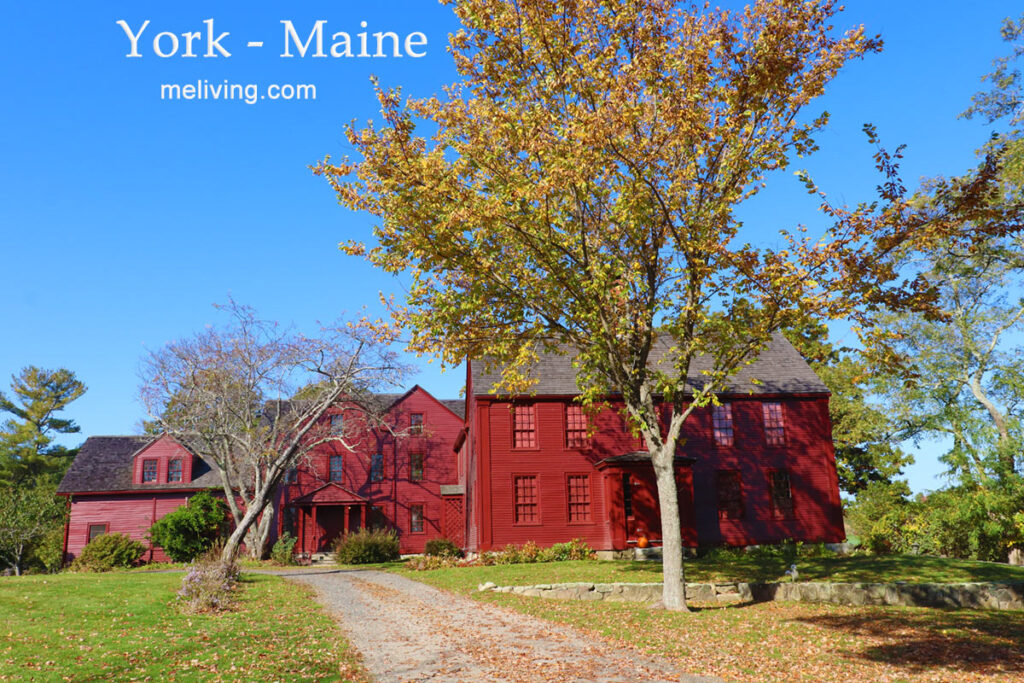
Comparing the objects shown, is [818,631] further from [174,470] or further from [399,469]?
[174,470]

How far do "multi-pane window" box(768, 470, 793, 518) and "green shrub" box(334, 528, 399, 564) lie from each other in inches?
720

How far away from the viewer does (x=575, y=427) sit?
3212cm

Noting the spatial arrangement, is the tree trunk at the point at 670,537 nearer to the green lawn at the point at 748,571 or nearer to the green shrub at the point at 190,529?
the green lawn at the point at 748,571

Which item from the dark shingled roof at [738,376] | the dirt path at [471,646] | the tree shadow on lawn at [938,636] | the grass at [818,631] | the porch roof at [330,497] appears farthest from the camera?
the porch roof at [330,497]

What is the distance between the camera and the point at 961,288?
32219mm

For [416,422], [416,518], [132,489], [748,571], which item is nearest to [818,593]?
[748,571]

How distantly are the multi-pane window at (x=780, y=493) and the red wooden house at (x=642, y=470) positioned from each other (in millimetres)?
45

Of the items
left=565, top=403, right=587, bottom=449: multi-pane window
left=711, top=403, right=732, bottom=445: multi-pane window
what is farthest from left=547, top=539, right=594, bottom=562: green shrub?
left=711, top=403, right=732, bottom=445: multi-pane window

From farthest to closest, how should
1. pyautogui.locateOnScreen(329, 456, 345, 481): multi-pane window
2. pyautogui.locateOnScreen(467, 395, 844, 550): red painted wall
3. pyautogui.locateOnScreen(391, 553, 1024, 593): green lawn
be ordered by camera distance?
pyautogui.locateOnScreen(329, 456, 345, 481): multi-pane window < pyautogui.locateOnScreen(467, 395, 844, 550): red painted wall < pyautogui.locateOnScreen(391, 553, 1024, 593): green lawn

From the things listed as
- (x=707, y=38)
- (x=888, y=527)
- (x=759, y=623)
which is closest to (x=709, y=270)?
(x=707, y=38)

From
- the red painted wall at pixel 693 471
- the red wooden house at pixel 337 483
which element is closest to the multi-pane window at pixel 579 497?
the red painted wall at pixel 693 471

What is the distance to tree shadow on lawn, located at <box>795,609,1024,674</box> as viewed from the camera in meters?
10.9

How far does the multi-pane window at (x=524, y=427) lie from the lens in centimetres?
3195

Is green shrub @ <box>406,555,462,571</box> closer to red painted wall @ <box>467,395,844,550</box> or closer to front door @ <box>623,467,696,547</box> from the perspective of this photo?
red painted wall @ <box>467,395,844,550</box>
